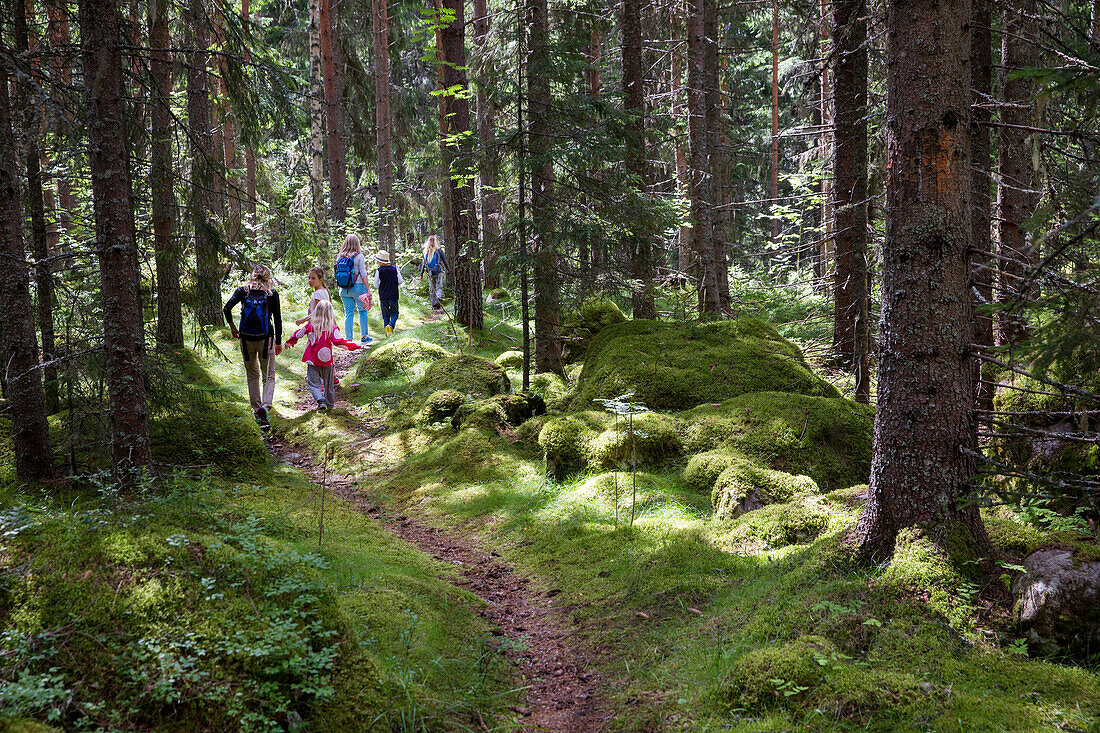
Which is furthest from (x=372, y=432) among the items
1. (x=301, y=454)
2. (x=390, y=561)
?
(x=390, y=561)

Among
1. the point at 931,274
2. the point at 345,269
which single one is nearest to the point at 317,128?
the point at 345,269

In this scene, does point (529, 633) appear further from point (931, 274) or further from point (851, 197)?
point (851, 197)

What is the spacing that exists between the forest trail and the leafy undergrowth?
0.49ft

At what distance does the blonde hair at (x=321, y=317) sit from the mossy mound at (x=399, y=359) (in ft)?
8.10

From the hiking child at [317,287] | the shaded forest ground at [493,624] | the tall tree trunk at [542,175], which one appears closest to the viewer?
the shaded forest ground at [493,624]

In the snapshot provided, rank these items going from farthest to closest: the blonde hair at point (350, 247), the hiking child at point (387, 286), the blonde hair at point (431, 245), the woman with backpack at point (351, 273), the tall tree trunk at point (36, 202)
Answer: the blonde hair at point (431, 245) < the hiking child at point (387, 286) < the woman with backpack at point (351, 273) < the blonde hair at point (350, 247) < the tall tree trunk at point (36, 202)

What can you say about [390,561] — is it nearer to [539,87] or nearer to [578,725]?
[578,725]

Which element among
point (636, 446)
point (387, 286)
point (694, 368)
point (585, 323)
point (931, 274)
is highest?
point (387, 286)

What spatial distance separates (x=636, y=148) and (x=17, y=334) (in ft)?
28.0

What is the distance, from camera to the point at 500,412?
9555 mm

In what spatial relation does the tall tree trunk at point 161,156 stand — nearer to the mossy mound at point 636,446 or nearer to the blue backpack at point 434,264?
the mossy mound at point 636,446

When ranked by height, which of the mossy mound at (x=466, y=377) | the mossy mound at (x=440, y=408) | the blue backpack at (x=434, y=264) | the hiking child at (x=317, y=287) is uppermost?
the blue backpack at (x=434, y=264)

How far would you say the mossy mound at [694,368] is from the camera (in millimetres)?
9086

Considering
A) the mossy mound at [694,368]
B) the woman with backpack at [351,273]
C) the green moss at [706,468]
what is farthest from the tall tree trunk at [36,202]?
the woman with backpack at [351,273]
